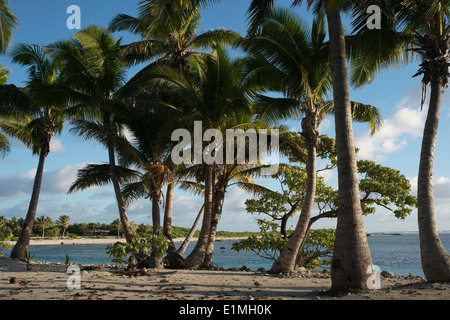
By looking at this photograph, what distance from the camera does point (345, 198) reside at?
744cm

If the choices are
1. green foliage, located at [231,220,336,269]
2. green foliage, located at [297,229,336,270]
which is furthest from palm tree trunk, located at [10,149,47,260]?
green foliage, located at [297,229,336,270]

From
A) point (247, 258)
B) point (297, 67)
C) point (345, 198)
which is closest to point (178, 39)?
point (297, 67)

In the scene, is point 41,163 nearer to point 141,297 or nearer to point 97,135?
point 97,135

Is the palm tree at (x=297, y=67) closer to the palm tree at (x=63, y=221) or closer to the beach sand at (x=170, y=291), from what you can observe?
the beach sand at (x=170, y=291)

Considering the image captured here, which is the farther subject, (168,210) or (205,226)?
(168,210)

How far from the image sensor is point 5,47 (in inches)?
376

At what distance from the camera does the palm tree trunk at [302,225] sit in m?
11.5

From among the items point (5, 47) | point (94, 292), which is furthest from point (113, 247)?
point (5, 47)

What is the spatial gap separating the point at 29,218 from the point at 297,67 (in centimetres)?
1446

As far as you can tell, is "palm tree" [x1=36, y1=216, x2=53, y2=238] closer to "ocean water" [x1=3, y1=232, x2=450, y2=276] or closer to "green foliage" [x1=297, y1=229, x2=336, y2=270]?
"ocean water" [x1=3, y1=232, x2=450, y2=276]

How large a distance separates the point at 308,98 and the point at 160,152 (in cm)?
644

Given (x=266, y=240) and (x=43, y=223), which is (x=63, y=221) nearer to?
(x=43, y=223)

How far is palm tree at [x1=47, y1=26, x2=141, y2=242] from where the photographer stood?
14.2 metres

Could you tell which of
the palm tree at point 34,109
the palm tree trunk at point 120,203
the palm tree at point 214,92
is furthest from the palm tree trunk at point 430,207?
the palm tree at point 34,109
